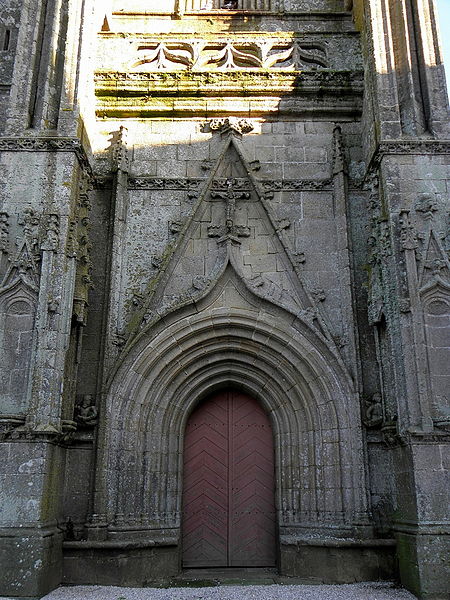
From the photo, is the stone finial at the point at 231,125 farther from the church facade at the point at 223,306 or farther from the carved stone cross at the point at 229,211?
the carved stone cross at the point at 229,211

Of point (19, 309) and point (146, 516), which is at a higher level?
point (19, 309)

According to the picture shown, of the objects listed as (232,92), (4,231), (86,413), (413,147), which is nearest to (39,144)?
(4,231)

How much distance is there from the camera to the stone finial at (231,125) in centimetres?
872

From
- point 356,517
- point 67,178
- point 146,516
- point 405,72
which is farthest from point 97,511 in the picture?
point 405,72

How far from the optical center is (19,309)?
6.71 m

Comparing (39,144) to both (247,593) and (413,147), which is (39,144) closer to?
(413,147)

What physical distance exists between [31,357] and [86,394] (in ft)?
3.73

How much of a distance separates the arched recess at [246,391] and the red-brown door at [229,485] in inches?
9.4

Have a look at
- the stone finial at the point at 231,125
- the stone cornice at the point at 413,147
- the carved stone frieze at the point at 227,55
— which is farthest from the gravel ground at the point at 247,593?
the carved stone frieze at the point at 227,55

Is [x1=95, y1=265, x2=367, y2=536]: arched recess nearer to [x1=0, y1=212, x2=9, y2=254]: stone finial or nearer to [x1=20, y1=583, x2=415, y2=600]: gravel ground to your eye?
[x1=20, y1=583, x2=415, y2=600]: gravel ground

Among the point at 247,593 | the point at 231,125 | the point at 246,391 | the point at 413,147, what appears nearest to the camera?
the point at 247,593

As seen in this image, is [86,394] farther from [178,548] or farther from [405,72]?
[405,72]

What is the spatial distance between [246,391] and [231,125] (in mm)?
3814

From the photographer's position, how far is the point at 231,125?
873 centimetres
